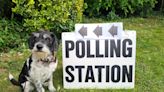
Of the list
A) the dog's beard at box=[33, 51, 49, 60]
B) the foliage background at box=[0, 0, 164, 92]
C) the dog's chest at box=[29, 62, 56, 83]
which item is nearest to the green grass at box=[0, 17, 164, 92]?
the foliage background at box=[0, 0, 164, 92]

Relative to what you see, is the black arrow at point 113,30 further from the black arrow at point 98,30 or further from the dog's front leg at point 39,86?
the dog's front leg at point 39,86

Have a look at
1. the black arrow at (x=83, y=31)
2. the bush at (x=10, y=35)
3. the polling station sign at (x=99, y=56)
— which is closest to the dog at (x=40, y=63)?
A: the polling station sign at (x=99, y=56)

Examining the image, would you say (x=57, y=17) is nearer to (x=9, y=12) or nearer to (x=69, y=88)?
(x=9, y=12)

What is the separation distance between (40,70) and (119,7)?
4.05 metres

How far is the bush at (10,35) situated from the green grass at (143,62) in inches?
10.2

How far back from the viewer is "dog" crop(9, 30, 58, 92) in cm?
504

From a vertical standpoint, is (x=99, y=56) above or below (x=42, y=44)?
below

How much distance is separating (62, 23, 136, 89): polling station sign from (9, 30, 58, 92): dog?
1.05 feet

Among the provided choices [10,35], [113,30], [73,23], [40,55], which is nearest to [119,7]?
[73,23]

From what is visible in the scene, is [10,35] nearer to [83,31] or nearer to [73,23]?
[73,23]

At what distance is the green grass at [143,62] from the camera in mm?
5848

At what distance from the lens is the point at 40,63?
17.2 ft

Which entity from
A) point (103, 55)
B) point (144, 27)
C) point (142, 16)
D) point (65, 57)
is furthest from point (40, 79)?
point (142, 16)

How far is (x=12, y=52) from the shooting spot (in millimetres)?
7039
